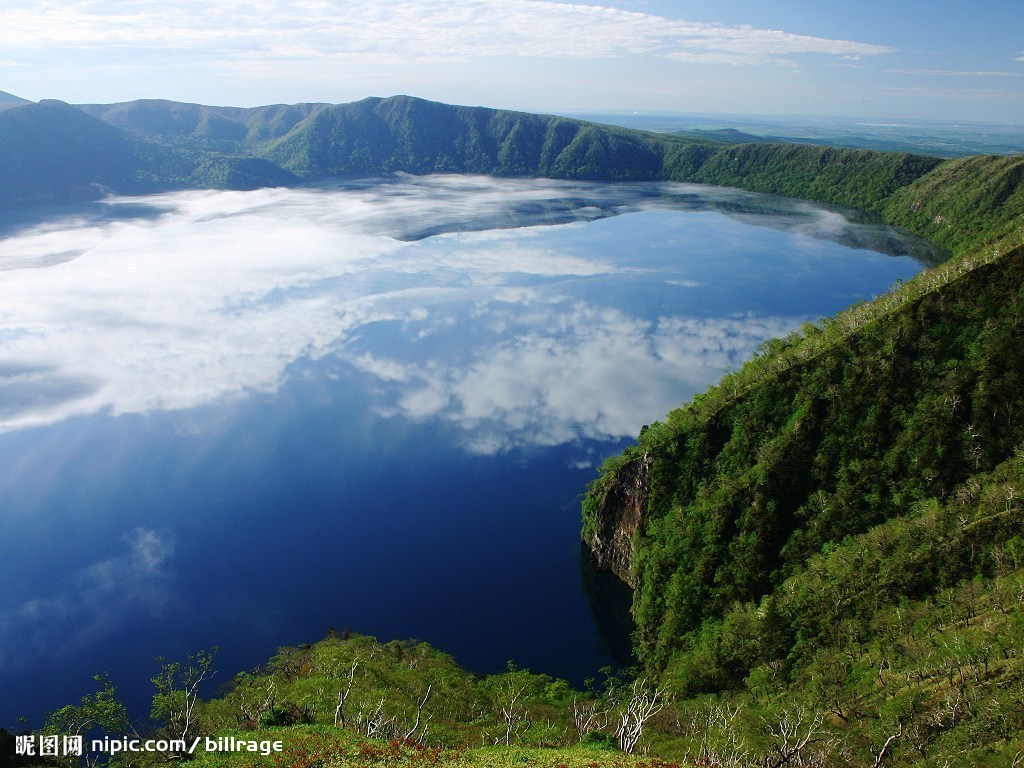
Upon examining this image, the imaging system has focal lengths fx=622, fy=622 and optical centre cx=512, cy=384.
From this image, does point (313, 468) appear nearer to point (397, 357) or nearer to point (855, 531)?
point (397, 357)

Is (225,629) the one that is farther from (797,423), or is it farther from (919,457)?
(919,457)

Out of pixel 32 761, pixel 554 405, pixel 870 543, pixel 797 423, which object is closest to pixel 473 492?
pixel 554 405

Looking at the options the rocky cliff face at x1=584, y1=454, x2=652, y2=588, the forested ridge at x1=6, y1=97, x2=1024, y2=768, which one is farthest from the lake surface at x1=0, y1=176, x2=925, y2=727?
the forested ridge at x1=6, y1=97, x2=1024, y2=768

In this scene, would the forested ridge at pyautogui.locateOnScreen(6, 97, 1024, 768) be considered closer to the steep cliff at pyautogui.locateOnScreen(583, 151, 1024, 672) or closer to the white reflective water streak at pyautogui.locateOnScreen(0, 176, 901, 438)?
the steep cliff at pyautogui.locateOnScreen(583, 151, 1024, 672)

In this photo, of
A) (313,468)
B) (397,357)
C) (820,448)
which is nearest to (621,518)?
(820,448)

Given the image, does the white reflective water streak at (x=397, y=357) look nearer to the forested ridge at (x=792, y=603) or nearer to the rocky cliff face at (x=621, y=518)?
the rocky cliff face at (x=621, y=518)
